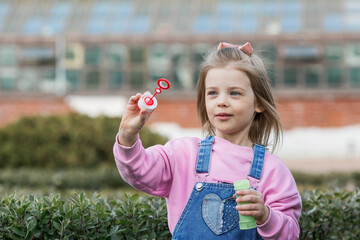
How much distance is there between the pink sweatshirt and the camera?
2.34m

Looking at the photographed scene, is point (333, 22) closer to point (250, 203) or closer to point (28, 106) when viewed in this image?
point (28, 106)

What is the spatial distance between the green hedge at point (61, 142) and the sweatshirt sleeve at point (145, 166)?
594 cm

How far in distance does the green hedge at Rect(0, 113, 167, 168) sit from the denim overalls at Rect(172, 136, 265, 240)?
606 cm

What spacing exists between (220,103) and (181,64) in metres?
15.6

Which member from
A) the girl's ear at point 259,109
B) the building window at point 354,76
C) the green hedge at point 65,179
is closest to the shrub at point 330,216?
the girl's ear at point 259,109

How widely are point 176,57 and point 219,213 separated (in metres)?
15.8

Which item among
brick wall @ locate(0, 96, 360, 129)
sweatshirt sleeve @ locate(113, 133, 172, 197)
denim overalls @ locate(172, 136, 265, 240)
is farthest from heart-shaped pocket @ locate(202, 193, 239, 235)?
brick wall @ locate(0, 96, 360, 129)

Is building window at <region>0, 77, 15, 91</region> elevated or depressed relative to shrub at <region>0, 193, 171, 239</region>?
elevated

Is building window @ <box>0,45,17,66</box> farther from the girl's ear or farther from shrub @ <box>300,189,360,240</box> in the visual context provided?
the girl's ear

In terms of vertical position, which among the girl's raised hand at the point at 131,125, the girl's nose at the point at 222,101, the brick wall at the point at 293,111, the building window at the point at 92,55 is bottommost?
the girl's raised hand at the point at 131,125

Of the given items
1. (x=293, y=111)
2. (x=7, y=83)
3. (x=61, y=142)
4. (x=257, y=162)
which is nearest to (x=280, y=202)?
(x=257, y=162)

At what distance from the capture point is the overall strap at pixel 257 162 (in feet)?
7.97

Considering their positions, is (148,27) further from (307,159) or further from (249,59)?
(249,59)

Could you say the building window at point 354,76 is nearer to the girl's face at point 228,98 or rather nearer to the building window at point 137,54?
the building window at point 137,54
